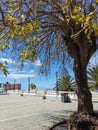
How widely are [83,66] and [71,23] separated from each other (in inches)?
70.8

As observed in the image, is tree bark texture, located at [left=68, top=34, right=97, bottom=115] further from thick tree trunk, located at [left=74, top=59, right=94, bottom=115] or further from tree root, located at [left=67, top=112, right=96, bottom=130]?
tree root, located at [left=67, top=112, right=96, bottom=130]

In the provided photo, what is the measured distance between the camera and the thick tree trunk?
39.8 ft

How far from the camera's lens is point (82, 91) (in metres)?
12.3

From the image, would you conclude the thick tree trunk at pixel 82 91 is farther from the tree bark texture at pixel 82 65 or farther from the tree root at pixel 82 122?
the tree root at pixel 82 122

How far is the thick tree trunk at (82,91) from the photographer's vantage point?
1212 centimetres

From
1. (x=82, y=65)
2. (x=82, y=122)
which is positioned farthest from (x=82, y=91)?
(x=82, y=122)

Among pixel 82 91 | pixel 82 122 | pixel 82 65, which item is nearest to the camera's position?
pixel 82 122

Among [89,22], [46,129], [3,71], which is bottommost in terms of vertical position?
[46,129]

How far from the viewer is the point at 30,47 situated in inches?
446

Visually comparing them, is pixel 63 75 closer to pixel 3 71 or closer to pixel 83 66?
pixel 83 66

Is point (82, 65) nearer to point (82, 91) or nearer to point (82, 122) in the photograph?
point (82, 91)

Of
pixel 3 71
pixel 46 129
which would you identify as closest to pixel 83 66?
pixel 46 129

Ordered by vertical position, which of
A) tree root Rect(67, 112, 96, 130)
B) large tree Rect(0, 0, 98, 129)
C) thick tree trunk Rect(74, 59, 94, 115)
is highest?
large tree Rect(0, 0, 98, 129)

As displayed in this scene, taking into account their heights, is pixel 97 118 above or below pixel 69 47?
below
